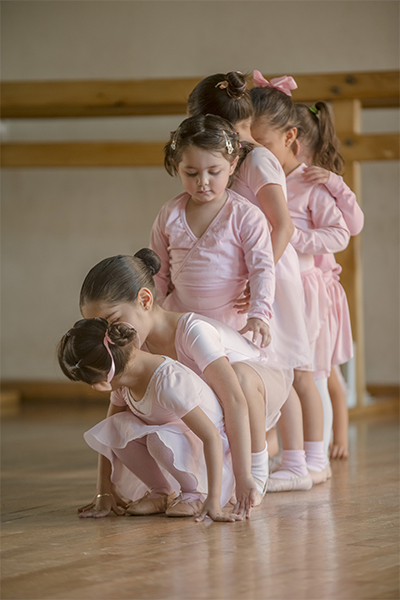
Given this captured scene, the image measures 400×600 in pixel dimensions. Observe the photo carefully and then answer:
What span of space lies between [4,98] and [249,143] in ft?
8.43

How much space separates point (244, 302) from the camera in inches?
70.3

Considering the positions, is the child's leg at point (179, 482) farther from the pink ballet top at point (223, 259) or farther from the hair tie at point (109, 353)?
the pink ballet top at point (223, 259)

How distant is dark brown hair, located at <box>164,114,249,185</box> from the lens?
1.67 m

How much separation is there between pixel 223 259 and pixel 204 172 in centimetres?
20

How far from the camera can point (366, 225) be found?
468cm

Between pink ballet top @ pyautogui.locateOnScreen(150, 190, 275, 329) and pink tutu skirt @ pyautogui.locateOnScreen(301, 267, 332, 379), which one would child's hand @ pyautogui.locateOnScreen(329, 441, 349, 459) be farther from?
pink ballet top @ pyautogui.locateOnScreen(150, 190, 275, 329)

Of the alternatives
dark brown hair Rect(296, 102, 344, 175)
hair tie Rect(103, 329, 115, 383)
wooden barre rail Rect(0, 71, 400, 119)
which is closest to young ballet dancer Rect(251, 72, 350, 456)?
dark brown hair Rect(296, 102, 344, 175)

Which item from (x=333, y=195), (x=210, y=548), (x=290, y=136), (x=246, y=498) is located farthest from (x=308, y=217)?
(x=210, y=548)

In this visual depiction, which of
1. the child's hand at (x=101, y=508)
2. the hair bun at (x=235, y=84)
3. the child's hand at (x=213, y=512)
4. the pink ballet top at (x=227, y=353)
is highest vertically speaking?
the hair bun at (x=235, y=84)

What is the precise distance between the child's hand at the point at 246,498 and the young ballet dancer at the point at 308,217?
23.7 inches

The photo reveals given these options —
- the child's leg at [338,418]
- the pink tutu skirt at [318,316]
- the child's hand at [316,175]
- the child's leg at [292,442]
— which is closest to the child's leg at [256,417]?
the child's leg at [292,442]

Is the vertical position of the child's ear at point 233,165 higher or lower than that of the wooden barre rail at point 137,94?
lower

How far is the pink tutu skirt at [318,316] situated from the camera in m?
2.13

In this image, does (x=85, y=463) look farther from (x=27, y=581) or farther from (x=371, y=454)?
(x=27, y=581)
